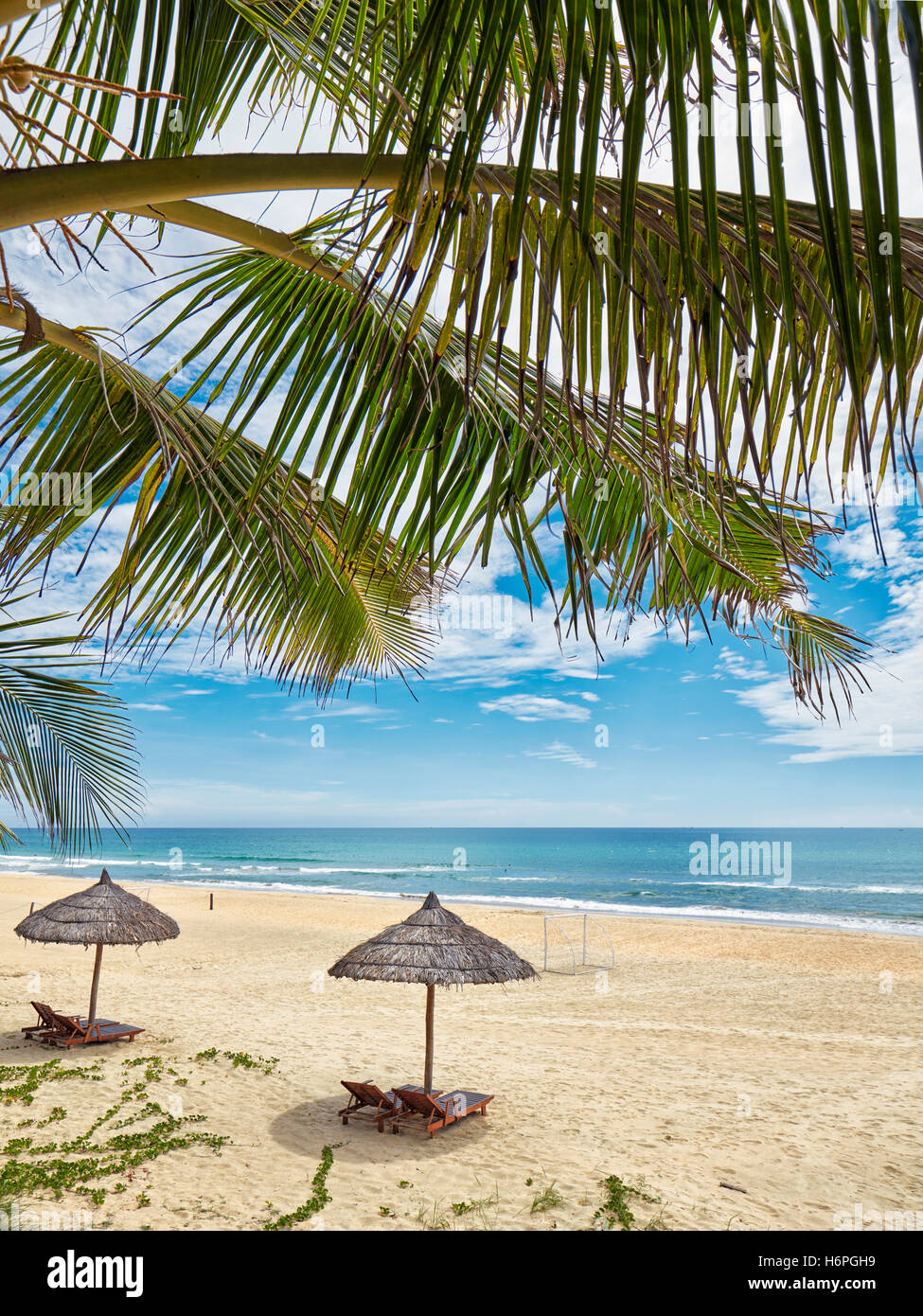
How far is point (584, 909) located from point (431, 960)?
2892 centimetres

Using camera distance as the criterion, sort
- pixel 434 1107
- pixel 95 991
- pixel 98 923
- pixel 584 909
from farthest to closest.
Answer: pixel 584 909 < pixel 95 991 < pixel 98 923 < pixel 434 1107

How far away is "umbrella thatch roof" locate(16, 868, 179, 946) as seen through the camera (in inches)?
344

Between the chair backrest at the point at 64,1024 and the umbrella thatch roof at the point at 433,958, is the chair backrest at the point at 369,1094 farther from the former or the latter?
the chair backrest at the point at 64,1024

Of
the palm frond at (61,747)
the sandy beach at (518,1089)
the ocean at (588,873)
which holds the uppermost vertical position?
the palm frond at (61,747)

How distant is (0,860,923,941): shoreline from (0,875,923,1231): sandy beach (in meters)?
11.4

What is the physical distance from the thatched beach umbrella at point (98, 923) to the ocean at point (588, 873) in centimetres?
1049

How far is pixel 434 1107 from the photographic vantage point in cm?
668

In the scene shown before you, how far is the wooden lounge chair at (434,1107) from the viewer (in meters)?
6.71

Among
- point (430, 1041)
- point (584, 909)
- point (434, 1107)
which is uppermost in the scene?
point (430, 1041)

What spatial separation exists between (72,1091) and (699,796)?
111909 mm

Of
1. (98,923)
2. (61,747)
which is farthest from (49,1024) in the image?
(61,747)

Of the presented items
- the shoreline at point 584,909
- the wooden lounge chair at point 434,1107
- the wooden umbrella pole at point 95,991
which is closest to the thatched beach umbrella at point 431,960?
the wooden lounge chair at point 434,1107

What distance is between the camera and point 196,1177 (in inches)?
221

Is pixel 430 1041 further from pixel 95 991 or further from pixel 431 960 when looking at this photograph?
pixel 95 991
